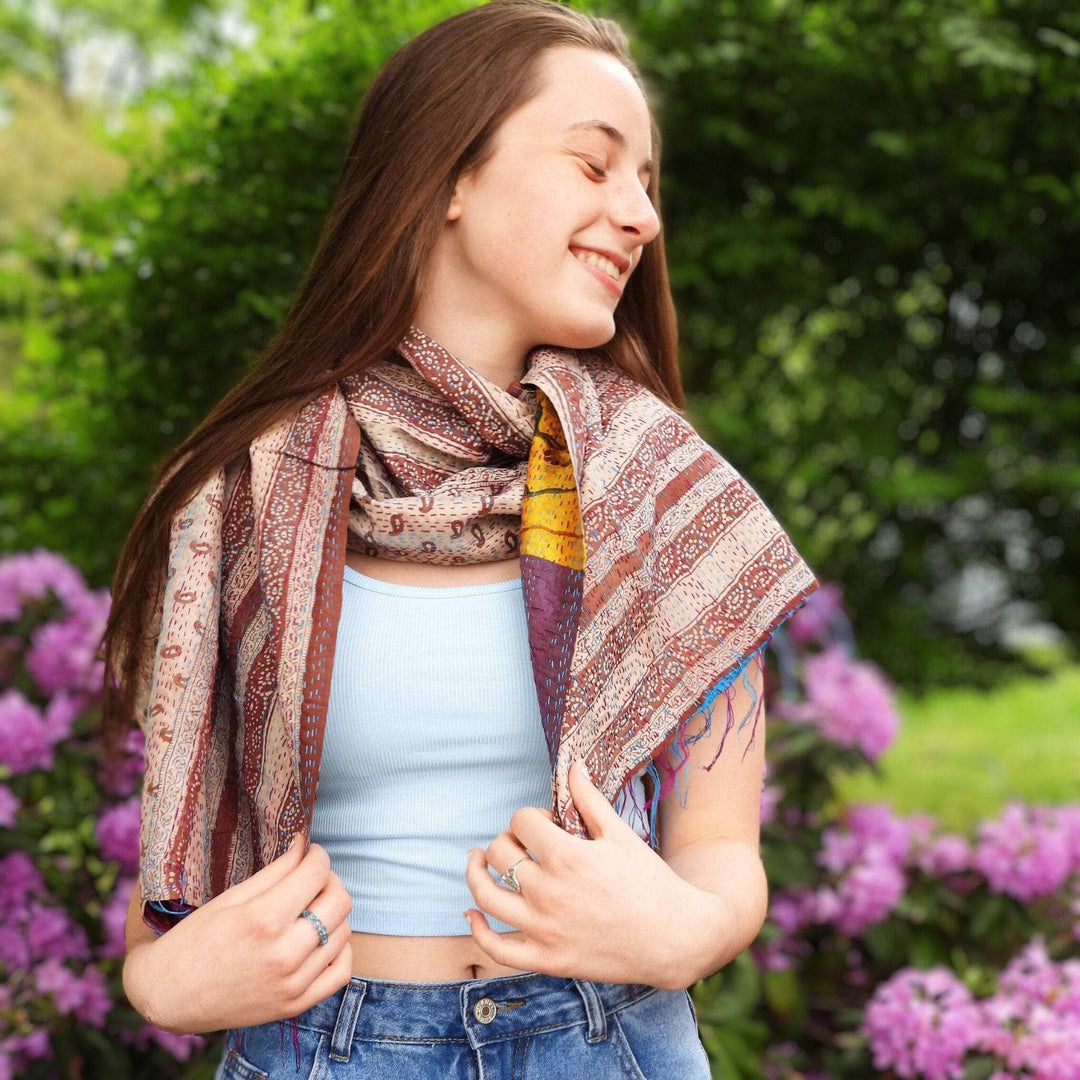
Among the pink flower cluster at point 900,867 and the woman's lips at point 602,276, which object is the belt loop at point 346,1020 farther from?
the pink flower cluster at point 900,867

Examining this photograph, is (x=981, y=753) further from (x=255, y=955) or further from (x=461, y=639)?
(x=255, y=955)

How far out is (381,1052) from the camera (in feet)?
4.40

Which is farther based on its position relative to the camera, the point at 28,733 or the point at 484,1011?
the point at 28,733

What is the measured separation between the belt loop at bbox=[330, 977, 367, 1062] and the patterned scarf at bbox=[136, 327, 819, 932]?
18 cm

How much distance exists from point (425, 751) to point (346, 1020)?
30 cm

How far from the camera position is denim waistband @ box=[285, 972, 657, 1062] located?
4.40 ft

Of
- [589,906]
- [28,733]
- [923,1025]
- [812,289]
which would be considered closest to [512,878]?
[589,906]

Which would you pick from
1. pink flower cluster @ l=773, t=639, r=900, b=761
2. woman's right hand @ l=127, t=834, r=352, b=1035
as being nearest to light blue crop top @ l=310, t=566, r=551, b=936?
woman's right hand @ l=127, t=834, r=352, b=1035

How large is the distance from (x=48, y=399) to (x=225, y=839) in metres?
2.11

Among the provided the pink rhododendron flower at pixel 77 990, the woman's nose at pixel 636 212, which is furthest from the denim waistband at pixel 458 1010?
the pink rhododendron flower at pixel 77 990

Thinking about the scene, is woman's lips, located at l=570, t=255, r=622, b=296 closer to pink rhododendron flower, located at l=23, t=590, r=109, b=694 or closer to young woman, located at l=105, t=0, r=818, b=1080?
young woman, located at l=105, t=0, r=818, b=1080

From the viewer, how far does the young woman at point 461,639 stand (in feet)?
4.17

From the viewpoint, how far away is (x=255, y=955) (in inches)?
48.5

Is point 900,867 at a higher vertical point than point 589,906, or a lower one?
lower
